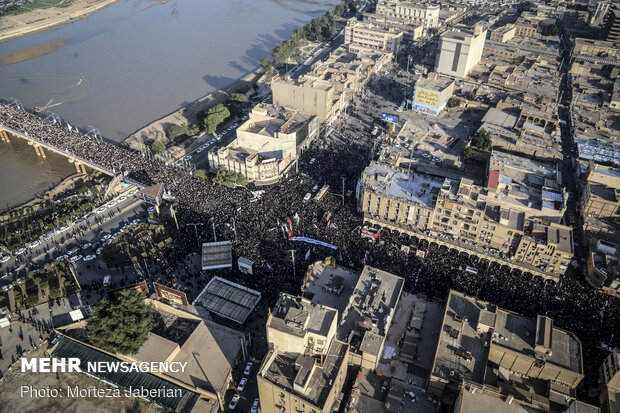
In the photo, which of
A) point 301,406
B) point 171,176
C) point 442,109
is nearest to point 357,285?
point 301,406

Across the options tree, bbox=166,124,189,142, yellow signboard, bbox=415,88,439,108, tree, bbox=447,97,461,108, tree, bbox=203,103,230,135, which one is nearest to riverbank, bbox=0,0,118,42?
tree, bbox=166,124,189,142

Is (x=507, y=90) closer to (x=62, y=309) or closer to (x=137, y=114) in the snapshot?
(x=137, y=114)

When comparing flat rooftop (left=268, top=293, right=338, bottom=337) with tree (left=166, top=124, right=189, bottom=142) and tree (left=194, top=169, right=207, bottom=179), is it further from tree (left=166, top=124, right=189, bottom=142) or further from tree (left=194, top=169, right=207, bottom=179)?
tree (left=166, top=124, right=189, bottom=142)

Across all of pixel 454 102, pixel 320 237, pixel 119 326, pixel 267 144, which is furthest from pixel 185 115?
pixel 119 326

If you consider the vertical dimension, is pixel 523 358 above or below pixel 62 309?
above

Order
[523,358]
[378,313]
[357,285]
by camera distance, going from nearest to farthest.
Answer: [523,358] < [378,313] < [357,285]

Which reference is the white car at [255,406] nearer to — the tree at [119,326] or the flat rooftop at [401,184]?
the tree at [119,326]
